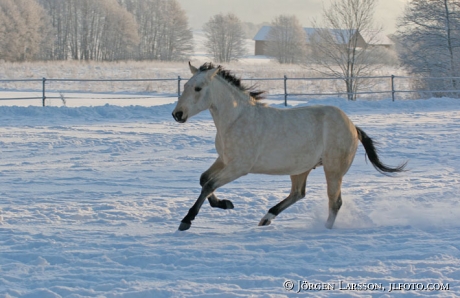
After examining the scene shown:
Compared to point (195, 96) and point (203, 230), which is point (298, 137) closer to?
point (195, 96)

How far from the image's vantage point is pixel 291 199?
6.13m

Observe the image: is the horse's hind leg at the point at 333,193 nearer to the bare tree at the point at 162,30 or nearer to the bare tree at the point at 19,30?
the bare tree at the point at 19,30

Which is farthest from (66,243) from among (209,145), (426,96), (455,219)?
(426,96)

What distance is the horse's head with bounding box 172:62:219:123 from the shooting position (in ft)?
18.0

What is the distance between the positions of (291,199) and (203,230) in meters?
0.95

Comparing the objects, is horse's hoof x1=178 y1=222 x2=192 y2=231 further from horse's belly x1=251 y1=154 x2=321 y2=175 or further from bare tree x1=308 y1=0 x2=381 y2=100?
bare tree x1=308 y1=0 x2=381 y2=100

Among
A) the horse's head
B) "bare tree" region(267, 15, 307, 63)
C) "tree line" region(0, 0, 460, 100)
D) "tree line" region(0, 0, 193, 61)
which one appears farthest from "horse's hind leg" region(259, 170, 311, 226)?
"bare tree" region(267, 15, 307, 63)

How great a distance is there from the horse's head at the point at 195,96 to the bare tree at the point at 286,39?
6587 centimetres

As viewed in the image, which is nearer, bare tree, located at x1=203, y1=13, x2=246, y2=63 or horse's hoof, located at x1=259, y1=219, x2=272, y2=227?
horse's hoof, located at x1=259, y1=219, x2=272, y2=227

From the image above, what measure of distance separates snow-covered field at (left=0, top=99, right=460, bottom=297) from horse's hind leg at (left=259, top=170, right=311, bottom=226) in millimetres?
110

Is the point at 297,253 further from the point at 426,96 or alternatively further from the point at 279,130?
the point at 426,96

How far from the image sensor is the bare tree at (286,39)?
74438 millimetres

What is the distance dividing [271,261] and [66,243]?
174cm

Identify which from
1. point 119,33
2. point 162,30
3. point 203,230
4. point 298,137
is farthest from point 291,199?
point 162,30
